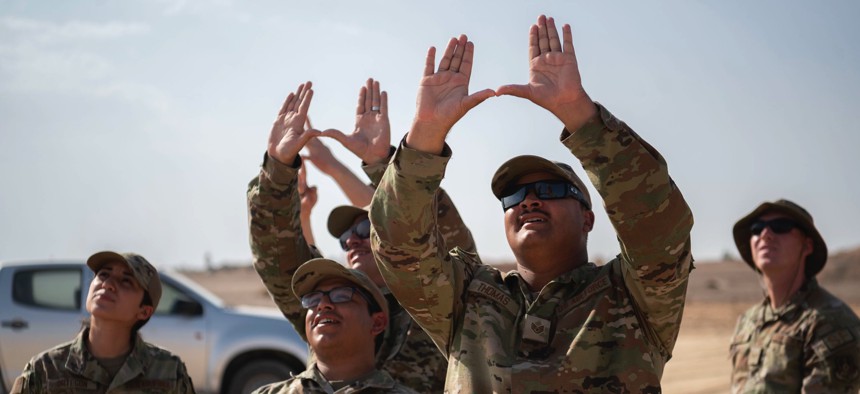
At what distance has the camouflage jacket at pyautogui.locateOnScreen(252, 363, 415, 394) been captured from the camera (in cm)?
480

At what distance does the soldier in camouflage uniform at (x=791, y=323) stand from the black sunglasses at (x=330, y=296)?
3432 mm

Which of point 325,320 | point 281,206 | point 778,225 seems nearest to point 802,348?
point 778,225

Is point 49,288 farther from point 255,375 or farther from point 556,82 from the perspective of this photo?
point 556,82

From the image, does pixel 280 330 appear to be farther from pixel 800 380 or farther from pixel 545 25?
pixel 545 25

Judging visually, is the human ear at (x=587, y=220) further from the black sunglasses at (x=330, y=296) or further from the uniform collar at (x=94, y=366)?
the uniform collar at (x=94, y=366)

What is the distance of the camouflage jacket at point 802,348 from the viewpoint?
22.4ft

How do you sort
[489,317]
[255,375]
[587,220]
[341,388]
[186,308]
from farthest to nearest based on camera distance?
[186,308], [255,375], [341,388], [587,220], [489,317]

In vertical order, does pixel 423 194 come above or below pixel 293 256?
below

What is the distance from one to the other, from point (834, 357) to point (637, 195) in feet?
12.8

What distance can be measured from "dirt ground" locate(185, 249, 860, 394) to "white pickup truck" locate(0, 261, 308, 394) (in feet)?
18.9

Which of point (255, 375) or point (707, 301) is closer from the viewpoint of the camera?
point (255, 375)

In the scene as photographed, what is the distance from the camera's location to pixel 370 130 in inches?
224

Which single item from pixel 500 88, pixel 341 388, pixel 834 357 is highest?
pixel 500 88

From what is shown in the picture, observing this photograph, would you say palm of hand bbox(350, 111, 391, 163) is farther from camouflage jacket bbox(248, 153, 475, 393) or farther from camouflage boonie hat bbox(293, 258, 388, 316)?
camouflage boonie hat bbox(293, 258, 388, 316)
